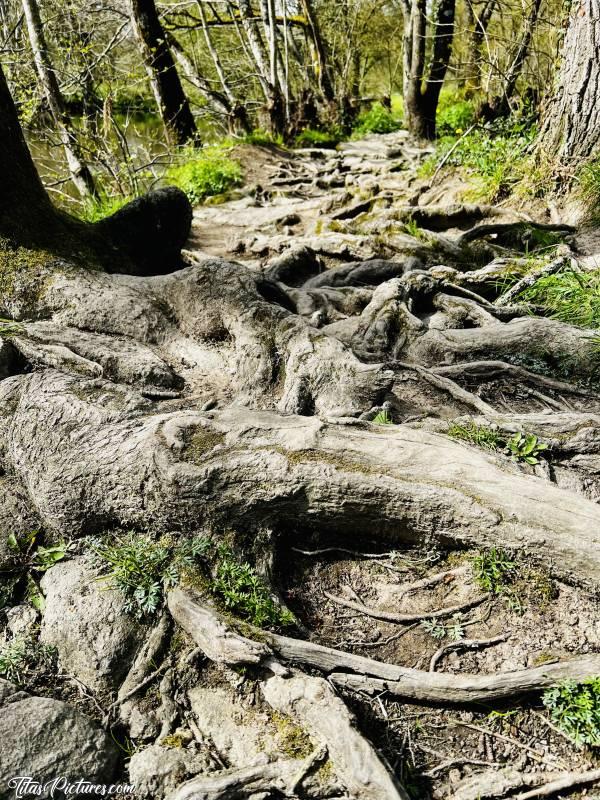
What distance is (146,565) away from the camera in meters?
2.71

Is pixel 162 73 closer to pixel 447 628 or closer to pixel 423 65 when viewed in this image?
pixel 423 65

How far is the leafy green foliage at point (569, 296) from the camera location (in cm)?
461

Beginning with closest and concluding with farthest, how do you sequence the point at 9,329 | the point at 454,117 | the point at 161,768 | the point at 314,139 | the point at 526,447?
the point at 161,768, the point at 526,447, the point at 9,329, the point at 454,117, the point at 314,139

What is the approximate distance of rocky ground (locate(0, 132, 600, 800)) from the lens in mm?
2215

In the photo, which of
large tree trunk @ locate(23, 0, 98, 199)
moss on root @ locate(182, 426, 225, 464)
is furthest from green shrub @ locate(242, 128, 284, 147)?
moss on root @ locate(182, 426, 225, 464)

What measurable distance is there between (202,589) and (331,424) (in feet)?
3.54

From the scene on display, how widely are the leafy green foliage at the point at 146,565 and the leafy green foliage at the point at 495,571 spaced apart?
1.35 metres

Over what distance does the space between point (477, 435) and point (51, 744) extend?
2569 millimetres

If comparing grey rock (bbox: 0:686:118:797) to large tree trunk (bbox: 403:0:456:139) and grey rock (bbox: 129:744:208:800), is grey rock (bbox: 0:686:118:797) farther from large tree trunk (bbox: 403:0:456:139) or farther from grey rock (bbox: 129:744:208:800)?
large tree trunk (bbox: 403:0:456:139)

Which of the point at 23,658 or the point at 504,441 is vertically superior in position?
the point at 504,441

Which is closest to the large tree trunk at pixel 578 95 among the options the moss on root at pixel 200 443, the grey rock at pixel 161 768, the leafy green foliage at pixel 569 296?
the leafy green foliage at pixel 569 296

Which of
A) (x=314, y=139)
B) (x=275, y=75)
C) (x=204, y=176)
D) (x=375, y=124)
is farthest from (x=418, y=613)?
(x=375, y=124)

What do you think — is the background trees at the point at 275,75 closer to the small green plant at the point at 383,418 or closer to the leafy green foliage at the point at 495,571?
the small green plant at the point at 383,418

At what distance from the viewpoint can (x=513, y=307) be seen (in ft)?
16.4
